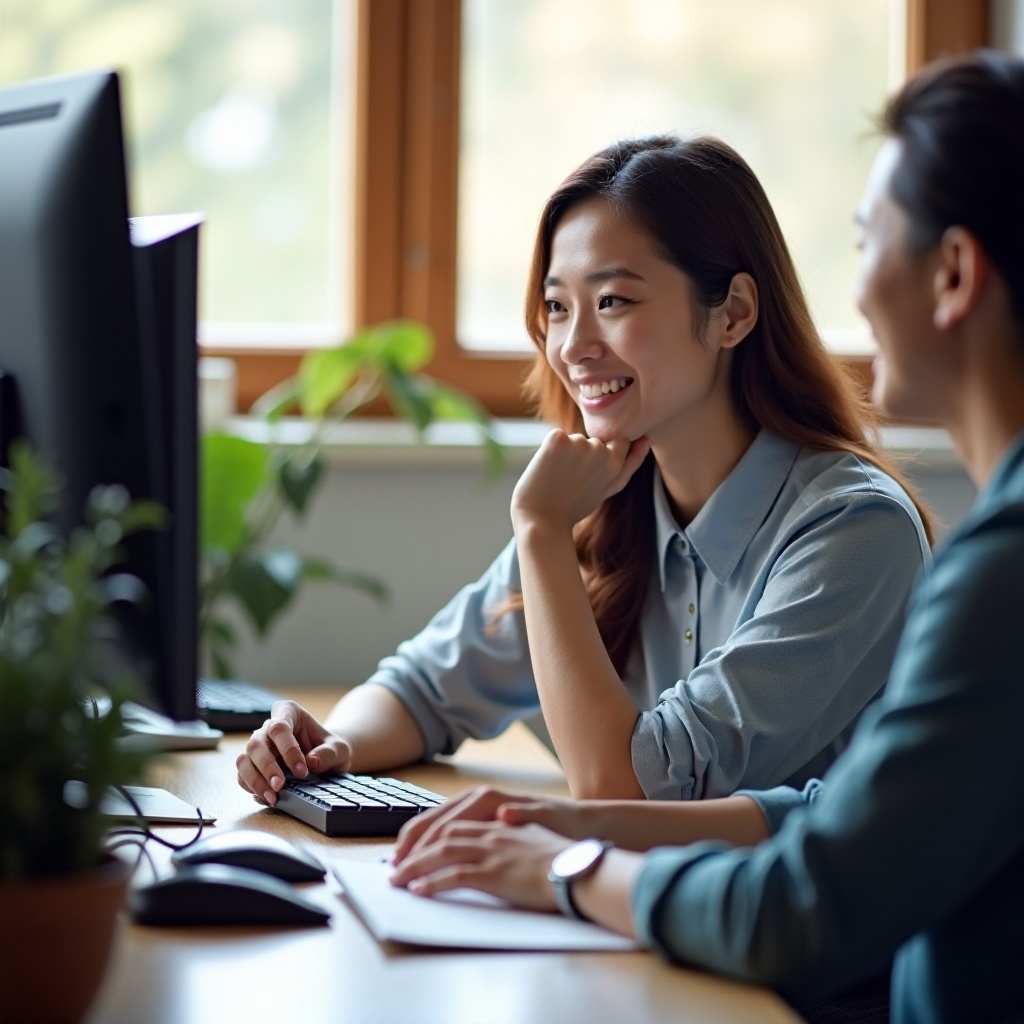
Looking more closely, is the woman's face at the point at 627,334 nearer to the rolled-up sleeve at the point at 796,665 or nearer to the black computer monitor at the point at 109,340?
the rolled-up sleeve at the point at 796,665

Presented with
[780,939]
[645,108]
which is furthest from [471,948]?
[645,108]

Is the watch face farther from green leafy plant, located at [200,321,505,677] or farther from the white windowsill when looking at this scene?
the white windowsill

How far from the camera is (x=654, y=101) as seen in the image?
2.76 metres

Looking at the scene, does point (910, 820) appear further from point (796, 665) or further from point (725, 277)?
point (725, 277)

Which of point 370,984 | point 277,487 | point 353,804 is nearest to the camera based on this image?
point 370,984

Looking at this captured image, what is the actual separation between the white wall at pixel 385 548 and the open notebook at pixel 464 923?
155 centimetres

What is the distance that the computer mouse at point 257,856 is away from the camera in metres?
0.93

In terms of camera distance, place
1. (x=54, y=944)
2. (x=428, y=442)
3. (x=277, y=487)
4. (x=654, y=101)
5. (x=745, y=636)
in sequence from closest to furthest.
A: (x=54, y=944) → (x=745, y=636) → (x=277, y=487) → (x=428, y=442) → (x=654, y=101)

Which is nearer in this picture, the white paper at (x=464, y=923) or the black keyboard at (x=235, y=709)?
the white paper at (x=464, y=923)

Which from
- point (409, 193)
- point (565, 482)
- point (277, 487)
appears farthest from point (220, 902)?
point (409, 193)

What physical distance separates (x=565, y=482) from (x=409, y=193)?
4.54 ft

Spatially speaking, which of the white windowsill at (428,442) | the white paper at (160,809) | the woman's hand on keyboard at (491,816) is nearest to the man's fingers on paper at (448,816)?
the woman's hand on keyboard at (491,816)

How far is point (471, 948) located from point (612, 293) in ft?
2.53

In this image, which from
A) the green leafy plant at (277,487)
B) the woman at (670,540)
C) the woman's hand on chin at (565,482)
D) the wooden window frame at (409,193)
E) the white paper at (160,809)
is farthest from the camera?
the wooden window frame at (409,193)
